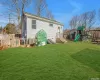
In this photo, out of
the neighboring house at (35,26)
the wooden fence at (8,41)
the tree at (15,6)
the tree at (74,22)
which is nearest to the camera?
the wooden fence at (8,41)

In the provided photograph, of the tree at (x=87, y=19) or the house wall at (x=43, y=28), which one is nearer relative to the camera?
the house wall at (x=43, y=28)

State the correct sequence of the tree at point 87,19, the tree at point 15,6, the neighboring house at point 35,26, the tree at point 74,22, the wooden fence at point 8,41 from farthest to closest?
the tree at point 74,22, the tree at point 87,19, the tree at point 15,6, the neighboring house at point 35,26, the wooden fence at point 8,41

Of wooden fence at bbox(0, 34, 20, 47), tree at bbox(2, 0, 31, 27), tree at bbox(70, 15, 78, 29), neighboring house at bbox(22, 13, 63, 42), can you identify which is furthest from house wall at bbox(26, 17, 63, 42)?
tree at bbox(70, 15, 78, 29)

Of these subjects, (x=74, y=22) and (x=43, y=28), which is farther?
(x=74, y=22)

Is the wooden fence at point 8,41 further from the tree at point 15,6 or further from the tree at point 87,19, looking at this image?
the tree at point 87,19

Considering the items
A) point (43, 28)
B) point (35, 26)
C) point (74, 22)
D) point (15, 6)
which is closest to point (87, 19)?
point (74, 22)

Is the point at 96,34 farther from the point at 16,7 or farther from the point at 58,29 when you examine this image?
the point at 16,7

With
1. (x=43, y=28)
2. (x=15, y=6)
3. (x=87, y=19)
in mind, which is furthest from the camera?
(x=87, y=19)

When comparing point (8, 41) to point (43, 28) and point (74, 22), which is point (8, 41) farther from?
point (74, 22)

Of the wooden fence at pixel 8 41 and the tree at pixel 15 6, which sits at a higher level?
the tree at pixel 15 6

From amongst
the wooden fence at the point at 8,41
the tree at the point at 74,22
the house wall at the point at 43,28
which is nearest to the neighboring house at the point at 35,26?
the house wall at the point at 43,28

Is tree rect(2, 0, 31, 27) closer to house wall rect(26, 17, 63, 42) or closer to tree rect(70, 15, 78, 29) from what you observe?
house wall rect(26, 17, 63, 42)

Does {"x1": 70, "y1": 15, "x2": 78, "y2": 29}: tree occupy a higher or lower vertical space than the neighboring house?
higher

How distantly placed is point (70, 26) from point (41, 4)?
1387 centimetres
